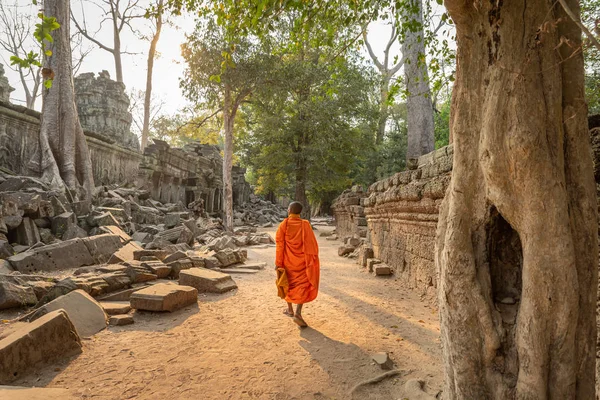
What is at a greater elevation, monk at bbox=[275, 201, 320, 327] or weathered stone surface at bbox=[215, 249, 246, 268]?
monk at bbox=[275, 201, 320, 327]

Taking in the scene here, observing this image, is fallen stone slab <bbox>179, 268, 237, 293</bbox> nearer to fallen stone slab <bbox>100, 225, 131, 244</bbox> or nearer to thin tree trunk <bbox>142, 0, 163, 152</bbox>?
fallen stone slab <bbox>100, 225, 131, 244</bbox>

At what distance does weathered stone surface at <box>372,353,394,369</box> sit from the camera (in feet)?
8.48

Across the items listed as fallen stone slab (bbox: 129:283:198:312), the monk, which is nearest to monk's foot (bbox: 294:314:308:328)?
the monk

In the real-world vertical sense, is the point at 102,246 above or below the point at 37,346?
above

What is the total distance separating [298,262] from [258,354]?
1108 millimetres

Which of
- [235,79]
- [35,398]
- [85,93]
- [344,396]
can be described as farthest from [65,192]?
[85,93]

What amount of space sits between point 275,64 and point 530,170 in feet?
41.0

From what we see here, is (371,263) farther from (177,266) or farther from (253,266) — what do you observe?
(177,266)

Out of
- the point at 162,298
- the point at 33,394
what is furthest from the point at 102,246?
the point at 33,394

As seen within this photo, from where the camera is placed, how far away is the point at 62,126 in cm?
945

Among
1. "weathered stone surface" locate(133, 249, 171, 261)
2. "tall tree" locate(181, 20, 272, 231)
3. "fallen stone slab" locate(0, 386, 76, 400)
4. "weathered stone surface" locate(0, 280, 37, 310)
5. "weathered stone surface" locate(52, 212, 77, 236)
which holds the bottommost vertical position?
"fallen stone slab" locate(0, 386, 76, 400)

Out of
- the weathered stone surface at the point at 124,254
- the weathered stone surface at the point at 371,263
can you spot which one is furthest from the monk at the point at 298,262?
the weathered stone surface at the point at 124,254

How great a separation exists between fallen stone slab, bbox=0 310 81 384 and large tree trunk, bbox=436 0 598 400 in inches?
116

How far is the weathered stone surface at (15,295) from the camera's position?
347 cm
